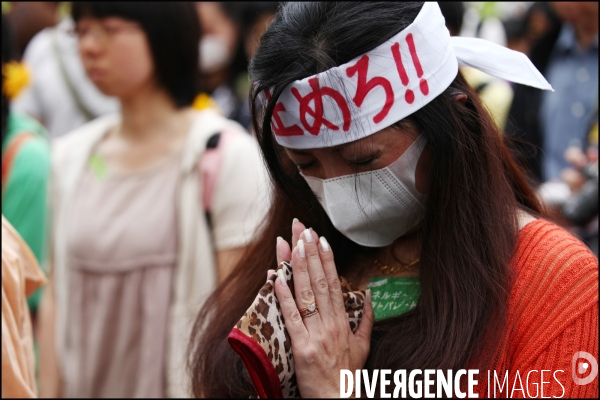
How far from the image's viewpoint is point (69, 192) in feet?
11.9

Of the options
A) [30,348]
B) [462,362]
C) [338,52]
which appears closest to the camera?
[462,362]

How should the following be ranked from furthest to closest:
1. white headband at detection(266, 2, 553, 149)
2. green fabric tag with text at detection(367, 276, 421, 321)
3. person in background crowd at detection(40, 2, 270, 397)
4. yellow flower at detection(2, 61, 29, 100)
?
yellow flower at detection(2, 61, 29, 100) → person in background crowd at detection(40, 2, 270, 397) → green fabric tag with text at detection(367, 276, 421, 321) → white headband at detection(266, 2, 553, 149)

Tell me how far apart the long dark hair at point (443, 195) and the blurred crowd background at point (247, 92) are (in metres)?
0.24

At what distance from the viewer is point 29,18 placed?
4930 millimetres

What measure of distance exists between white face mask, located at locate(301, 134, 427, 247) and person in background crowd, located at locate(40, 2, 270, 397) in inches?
38.4

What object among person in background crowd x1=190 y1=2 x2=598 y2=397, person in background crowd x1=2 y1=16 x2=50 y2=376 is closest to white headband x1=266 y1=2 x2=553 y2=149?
person in background crowd x1=190 y1=2 x2=598 y2=397

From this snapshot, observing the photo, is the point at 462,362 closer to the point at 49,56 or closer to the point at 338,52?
the point at 338,52

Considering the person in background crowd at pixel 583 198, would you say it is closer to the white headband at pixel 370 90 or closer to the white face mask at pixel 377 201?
the white face mask at pixel 377 201

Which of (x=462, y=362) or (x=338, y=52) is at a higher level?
(x=338, y=52)

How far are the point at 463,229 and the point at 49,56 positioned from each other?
14.6ft

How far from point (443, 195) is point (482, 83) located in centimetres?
287

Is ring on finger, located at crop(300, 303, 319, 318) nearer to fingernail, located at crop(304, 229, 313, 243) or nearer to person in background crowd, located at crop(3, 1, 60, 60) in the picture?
fingernail, located at crop(304, 229, 313, 243)

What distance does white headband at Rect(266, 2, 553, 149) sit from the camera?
2004 mm

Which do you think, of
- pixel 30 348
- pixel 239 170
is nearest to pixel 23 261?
pixel 30 348
